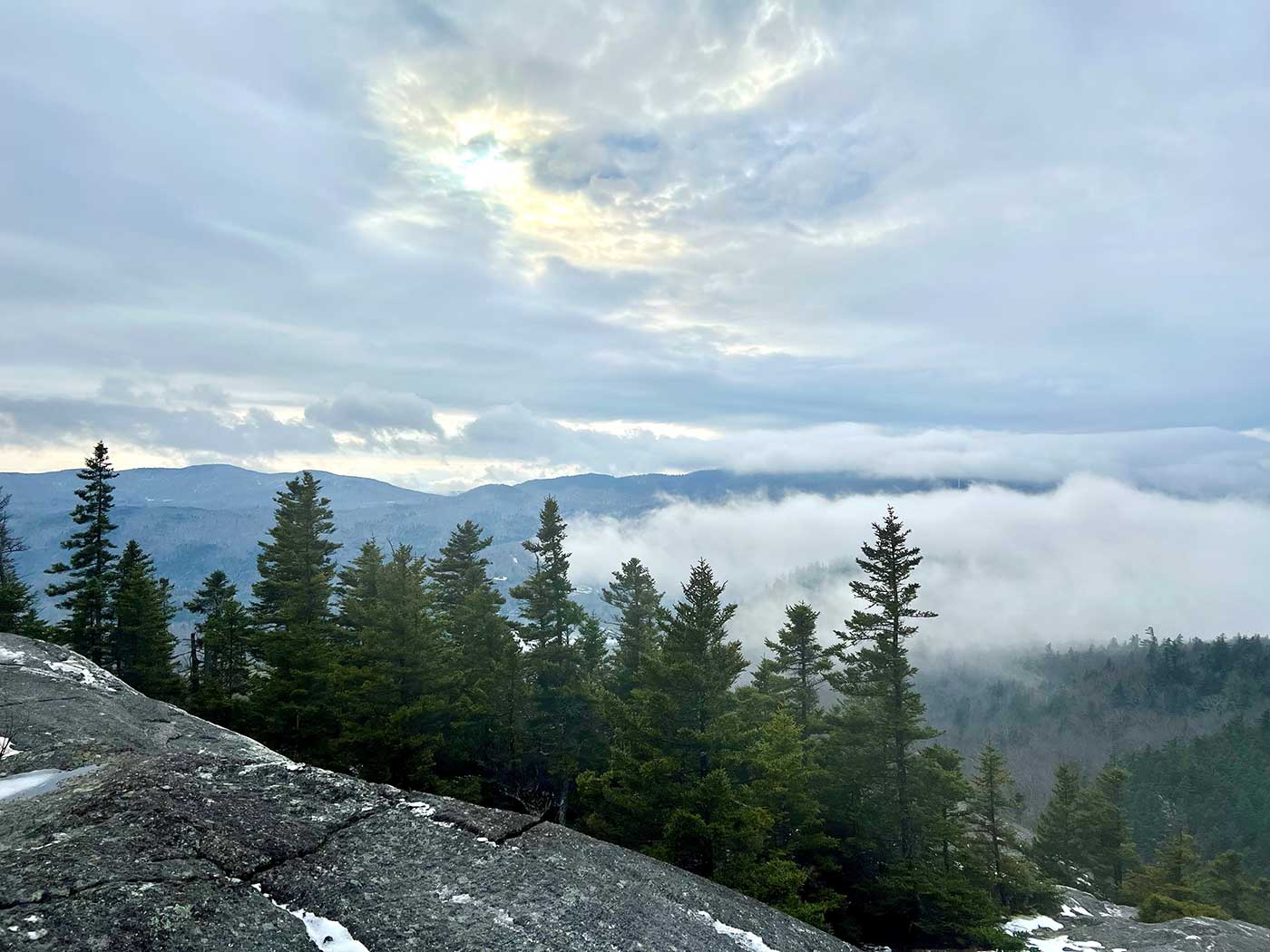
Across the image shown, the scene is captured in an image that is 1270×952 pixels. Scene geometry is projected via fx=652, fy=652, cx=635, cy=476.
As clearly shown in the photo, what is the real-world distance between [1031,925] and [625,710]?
98.5 feet

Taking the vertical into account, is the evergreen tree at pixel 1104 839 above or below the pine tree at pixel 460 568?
below

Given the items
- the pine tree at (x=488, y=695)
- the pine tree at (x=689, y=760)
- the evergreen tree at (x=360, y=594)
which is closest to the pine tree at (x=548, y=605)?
the pine tree at (x=488, y=695)

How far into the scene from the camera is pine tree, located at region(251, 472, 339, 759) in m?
30.2

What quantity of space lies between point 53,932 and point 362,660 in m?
24.5

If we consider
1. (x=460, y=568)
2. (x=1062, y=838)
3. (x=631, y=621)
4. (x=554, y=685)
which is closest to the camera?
(x=554, y=685)

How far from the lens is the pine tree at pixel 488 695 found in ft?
107

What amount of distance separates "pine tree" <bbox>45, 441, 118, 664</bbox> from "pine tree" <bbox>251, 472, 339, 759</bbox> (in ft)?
29.4

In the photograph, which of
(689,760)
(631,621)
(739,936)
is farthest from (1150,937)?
(739,936)

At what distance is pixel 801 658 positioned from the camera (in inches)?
1614

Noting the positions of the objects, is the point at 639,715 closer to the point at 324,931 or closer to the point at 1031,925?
the point at 324,931

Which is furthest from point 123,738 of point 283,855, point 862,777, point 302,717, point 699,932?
point 862,777

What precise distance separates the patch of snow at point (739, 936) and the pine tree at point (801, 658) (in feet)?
90.6

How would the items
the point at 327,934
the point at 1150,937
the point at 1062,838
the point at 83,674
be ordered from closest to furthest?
the point at 327,934, the point at 83,674, the point at 1150,937, the point at 1062,838

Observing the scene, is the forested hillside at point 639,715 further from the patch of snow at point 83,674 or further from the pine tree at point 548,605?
the patch of snow at point 83,674
